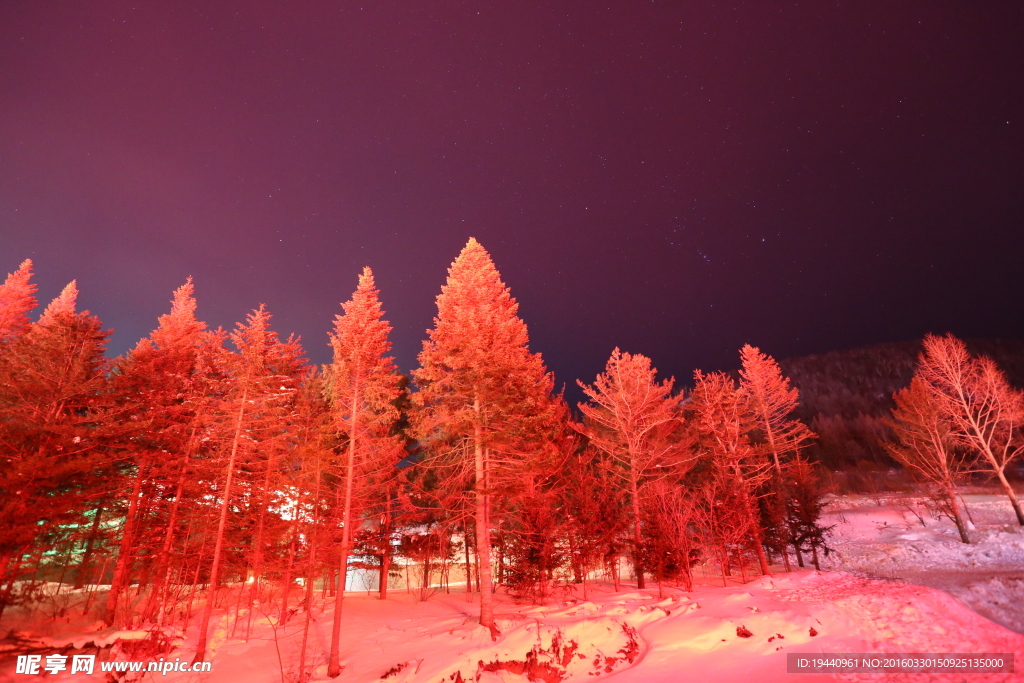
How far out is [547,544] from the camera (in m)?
20.0

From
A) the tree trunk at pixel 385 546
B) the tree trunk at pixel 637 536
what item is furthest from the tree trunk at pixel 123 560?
the tree trunk at pixel 637 536

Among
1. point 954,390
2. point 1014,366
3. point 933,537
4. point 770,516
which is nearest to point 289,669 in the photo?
point 770,516

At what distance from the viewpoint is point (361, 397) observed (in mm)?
18562

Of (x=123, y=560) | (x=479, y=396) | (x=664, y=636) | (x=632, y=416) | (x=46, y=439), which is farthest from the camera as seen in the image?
(x=632, y=416)

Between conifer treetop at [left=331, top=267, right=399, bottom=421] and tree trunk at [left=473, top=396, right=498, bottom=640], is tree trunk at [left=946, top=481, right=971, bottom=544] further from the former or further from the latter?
conifer treetop at [left=331, top=267, right=399, bottom=421]

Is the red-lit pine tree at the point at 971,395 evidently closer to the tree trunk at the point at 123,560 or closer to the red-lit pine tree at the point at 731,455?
the red-lit pine tree at the point at 731,455

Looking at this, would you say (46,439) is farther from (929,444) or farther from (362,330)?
(929,444)

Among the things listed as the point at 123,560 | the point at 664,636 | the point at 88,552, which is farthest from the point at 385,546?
the point at 664,636

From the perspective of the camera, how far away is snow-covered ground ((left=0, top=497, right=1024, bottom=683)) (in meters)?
9.86

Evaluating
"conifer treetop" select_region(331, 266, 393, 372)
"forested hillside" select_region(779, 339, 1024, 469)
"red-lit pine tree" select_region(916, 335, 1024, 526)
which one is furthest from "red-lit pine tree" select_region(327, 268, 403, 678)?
"forested hillside" select_region(779, 339, 1024, 469)

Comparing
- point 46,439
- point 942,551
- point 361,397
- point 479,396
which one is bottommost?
point 942,551

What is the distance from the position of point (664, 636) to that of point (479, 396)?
9673mm

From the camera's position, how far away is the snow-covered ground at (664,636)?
9859 mm

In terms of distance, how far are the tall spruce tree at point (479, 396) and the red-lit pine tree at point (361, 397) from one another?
1621mm
